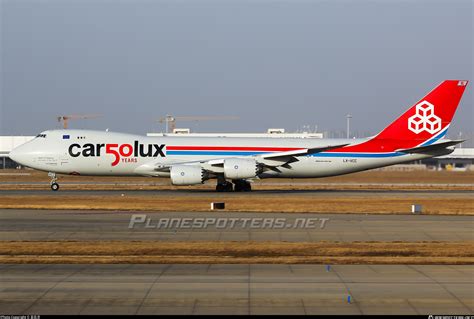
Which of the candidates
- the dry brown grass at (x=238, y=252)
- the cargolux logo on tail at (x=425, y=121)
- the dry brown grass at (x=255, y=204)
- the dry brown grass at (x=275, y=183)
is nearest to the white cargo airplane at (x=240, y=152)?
the cargolux logo on tail at (x=425, y=121)

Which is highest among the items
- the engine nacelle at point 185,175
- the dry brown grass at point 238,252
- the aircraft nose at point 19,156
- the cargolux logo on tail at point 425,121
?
the cargolux logo on tail at point 425,121

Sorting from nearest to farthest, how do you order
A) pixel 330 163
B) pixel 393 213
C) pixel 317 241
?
pixel 317 241 → pixel 393 213 → pixel 330 163

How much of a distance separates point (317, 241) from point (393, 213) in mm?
11848

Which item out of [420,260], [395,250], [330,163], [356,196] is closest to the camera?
[420,260]

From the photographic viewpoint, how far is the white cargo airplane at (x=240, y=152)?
166ft

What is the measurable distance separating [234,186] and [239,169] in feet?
12.2

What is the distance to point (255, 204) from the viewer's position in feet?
129

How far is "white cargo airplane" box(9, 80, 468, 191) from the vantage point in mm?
50531

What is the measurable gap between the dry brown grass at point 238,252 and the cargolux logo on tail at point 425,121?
30.4m

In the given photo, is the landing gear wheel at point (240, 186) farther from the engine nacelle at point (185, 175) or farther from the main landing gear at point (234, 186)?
the engine nacelle at point (185, 175)

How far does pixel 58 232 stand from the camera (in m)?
26.7

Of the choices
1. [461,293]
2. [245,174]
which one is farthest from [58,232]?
[245,174]

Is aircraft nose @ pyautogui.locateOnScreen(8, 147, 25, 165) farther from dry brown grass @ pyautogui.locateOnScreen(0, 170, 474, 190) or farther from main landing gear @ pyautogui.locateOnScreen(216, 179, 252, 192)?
main landing gear @ pyautogui.locateOnScreen(216, 179, 252, 192)

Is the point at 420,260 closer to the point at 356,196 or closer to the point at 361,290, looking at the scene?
the point at 361,290
